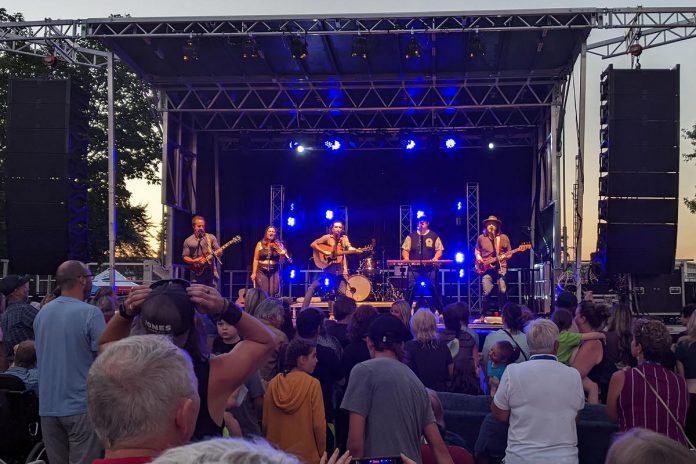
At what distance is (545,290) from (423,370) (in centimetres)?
1017

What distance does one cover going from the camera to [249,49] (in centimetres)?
1285

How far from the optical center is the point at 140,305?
2.62 meters

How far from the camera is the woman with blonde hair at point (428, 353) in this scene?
5301 mm

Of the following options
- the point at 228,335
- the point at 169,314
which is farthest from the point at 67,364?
the point at 169,314

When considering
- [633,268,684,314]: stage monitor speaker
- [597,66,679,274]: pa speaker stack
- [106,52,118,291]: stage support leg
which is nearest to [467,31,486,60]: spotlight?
[597,66,679,274]: pa speaker stack

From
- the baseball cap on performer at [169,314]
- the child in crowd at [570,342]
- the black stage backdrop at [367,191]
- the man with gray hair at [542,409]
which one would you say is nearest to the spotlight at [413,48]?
the black stage backdrop at [367,191]

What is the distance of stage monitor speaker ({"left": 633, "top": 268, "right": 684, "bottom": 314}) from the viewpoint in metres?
12.4

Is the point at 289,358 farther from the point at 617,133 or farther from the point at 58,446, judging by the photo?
the point at 617,133

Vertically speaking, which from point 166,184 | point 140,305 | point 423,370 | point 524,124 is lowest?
point 423,370

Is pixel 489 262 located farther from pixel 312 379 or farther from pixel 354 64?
pixel 312 379

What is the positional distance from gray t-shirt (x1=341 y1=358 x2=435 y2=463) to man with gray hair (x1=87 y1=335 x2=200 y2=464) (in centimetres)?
204

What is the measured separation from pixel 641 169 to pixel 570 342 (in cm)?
660

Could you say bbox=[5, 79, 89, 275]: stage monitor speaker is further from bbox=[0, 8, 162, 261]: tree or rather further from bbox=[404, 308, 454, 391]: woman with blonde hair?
bbox=[0, 8, 162, 261]: tree

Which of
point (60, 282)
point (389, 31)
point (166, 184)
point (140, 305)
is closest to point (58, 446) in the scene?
point (60, 282)
